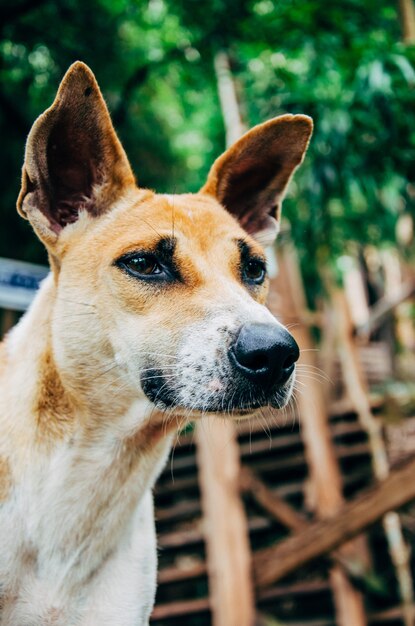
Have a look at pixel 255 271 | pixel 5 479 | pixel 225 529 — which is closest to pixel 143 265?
pixel 255 271

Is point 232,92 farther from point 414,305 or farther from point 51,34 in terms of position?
point 414,305

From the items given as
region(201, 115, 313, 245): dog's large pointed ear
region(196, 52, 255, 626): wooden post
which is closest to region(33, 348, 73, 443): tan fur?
region(201, 115, 313, 245): dog's large pointed ear

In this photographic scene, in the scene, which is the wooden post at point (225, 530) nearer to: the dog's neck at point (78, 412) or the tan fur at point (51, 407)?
the dog's neck at point (78, 412)

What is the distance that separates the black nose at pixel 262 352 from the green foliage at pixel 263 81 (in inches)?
107

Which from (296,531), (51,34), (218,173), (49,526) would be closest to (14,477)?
(49,526)

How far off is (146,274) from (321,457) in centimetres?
418

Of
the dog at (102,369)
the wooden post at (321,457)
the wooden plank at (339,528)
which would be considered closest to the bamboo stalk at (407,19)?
the wooden post at (321,457)

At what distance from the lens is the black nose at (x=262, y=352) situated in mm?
1866

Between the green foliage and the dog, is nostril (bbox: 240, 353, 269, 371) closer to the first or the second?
the dog

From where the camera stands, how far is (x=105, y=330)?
223cm

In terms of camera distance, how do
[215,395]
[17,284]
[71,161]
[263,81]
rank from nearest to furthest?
[215,395], [71,161], [17,284], [263,81]

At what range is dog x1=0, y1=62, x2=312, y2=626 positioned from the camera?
203cm

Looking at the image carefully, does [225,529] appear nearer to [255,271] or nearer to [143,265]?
[255,271]

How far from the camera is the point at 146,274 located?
226 cm
